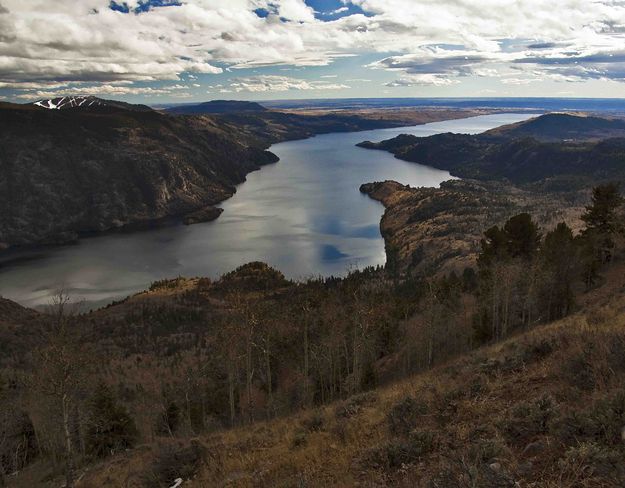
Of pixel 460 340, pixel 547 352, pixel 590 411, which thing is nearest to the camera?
pixel 590 411

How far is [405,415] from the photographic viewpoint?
42.7 feet

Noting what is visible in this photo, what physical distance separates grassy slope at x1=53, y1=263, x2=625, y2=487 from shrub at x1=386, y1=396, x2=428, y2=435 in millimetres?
42

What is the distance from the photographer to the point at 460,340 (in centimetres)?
5412

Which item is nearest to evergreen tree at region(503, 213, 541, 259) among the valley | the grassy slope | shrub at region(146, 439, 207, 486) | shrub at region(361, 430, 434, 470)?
the valley

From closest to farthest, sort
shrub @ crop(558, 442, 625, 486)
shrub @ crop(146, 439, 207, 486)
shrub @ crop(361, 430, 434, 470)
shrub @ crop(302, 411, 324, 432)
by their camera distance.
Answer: shrub @ crop(558, 442, 625, 486), shrub @ crop(361, 430, 434, 470), shrub @ crop(146, 439, 207, 486), shrub @ crop(302, 411, 324, 432)

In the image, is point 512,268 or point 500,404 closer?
point 500,404

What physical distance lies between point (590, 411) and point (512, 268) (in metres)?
40.5

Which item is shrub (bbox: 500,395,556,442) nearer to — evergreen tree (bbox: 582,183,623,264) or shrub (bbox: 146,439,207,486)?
shrub (bbox: 146,439,207,486)

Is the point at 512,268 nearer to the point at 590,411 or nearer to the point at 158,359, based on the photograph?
the point at 590,411

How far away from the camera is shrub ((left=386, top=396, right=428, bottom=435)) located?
12.5m

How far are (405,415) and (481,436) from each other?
2.99 metres

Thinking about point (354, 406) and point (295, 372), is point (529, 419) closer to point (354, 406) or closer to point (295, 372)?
point (354, 406)

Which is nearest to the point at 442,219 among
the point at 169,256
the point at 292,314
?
the point at 169,256

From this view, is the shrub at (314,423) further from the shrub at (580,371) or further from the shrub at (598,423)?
the shrub at (598,423)
